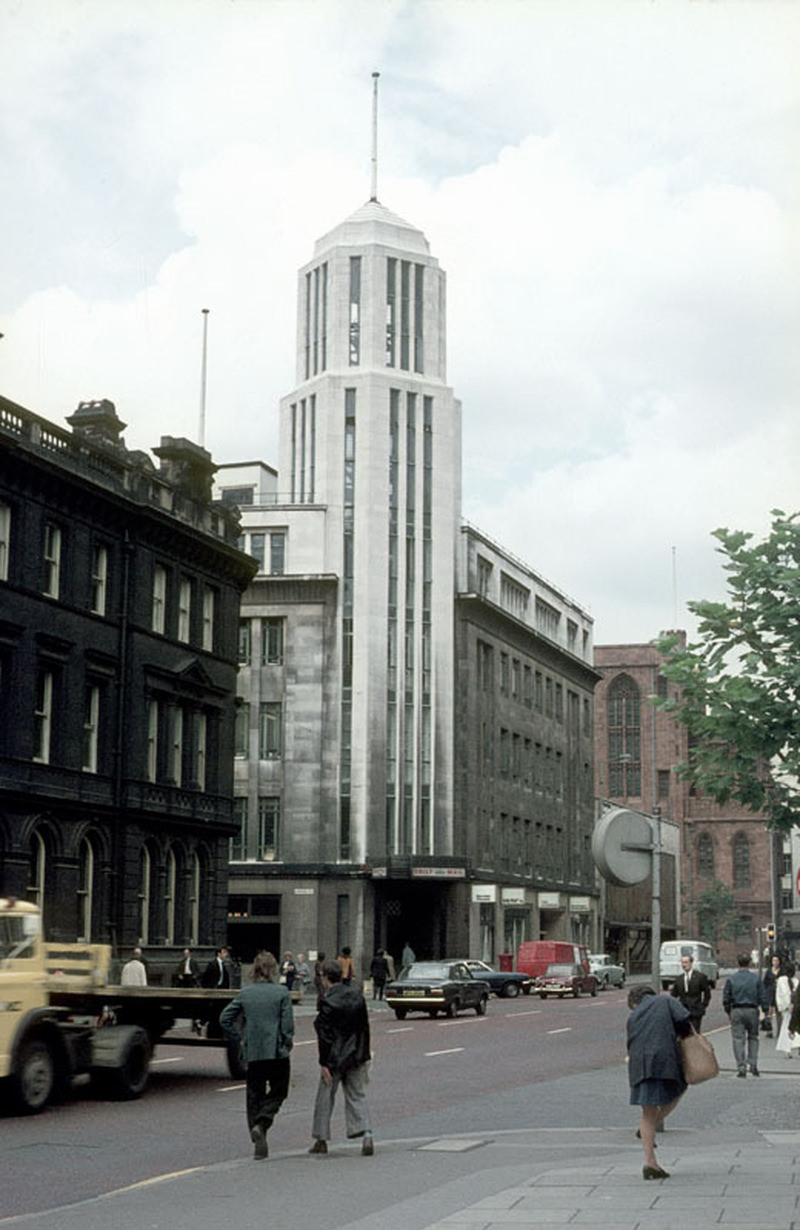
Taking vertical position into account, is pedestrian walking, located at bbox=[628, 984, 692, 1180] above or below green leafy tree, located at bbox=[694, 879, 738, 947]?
below

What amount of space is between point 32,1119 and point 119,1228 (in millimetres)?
7667

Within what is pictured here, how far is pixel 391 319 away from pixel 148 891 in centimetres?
4066

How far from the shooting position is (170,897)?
47531 mm

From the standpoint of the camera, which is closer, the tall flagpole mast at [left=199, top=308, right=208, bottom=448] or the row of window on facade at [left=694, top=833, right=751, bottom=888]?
the tall flagpole mast at [left=199, top=308, right=208, bottom=448]

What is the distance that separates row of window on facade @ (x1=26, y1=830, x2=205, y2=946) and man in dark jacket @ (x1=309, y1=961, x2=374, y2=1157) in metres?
24.8

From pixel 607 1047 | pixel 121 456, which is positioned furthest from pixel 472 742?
pixel 607 1047

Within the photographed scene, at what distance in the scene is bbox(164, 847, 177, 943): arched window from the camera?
1852 inches

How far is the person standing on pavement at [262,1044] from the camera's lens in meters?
15.0

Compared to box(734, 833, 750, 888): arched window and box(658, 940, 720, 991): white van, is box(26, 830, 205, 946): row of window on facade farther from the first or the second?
box(734, 833, 750, 888): arched window

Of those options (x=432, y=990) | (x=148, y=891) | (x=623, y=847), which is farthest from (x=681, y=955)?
(x=623, y=847)

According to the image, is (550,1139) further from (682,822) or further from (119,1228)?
(682,822)

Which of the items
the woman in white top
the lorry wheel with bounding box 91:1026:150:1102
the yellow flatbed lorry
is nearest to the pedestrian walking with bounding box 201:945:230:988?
the yellow flatbed lorry

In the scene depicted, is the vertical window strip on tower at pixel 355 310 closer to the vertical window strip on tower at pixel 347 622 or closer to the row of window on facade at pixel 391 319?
the row of window on facade at pixel 391 319

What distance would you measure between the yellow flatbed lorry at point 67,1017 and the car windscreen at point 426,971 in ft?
76.0
